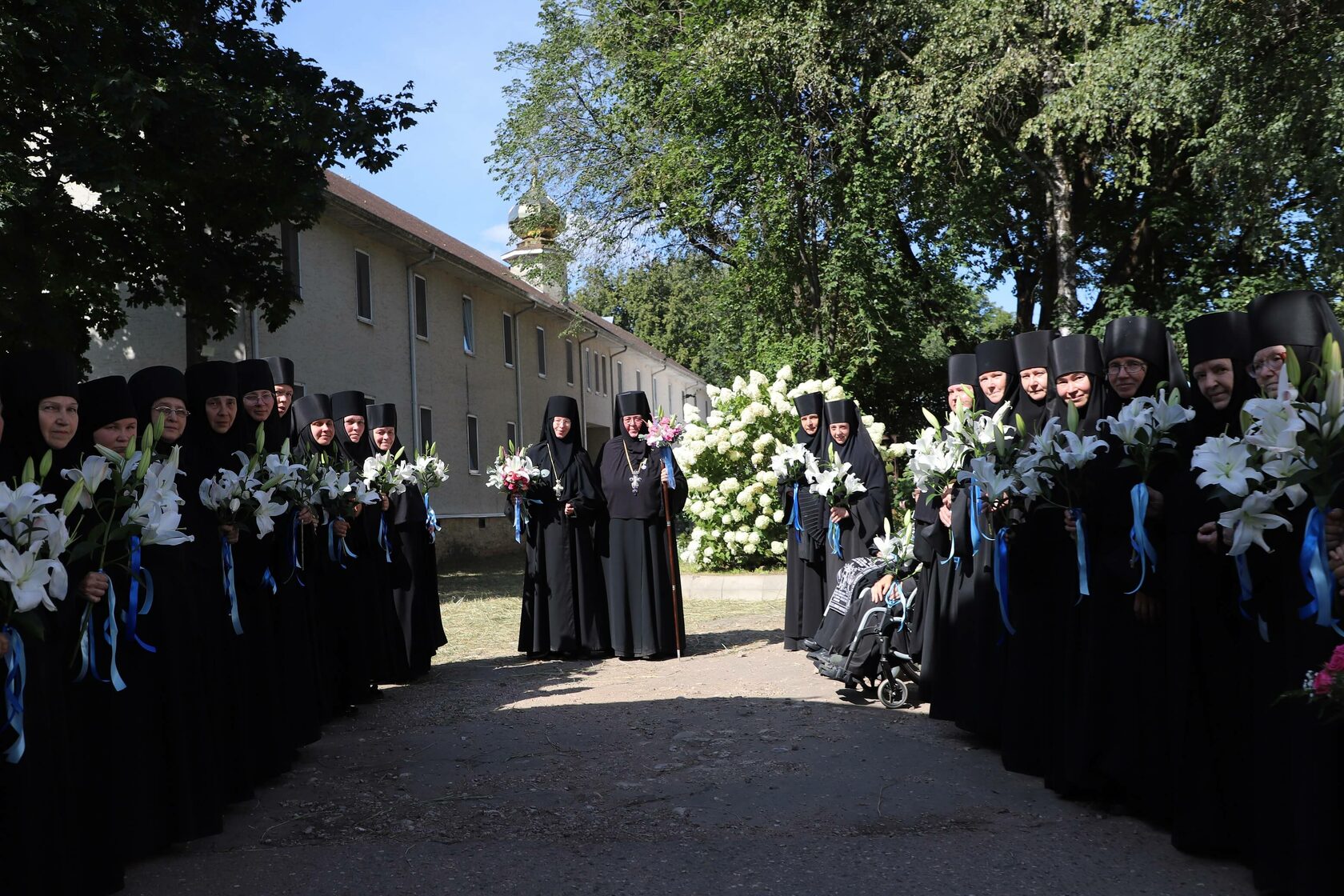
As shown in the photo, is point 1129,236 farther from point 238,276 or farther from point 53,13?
point 53,13

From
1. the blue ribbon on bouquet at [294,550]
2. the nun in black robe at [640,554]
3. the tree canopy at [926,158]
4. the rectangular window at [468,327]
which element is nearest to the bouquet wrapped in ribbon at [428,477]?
the nun in black robe at [640,554]

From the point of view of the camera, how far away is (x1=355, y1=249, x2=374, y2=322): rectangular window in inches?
1044

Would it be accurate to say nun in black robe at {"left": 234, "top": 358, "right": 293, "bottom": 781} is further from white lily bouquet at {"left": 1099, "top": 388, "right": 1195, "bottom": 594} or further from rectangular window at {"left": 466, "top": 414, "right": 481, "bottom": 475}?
rectangular window at {"left": 466, "top": 414, "right": 481, "bottom": 475}

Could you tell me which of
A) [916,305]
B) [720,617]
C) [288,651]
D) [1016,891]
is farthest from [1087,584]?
[916,305]

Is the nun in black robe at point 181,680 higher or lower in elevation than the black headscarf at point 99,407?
lower

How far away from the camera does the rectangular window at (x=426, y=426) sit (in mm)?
29797

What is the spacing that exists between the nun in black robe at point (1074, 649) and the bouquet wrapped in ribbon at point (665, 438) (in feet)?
18.5

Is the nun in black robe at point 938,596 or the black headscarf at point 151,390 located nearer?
the black headscarf at point 151,390

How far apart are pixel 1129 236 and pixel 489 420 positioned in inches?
720

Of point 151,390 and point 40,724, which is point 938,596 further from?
point 40,724

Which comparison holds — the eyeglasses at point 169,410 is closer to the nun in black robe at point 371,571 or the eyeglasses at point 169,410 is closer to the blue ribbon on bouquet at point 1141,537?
the nun in black robe at point 371,571

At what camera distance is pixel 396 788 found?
21.6 feet

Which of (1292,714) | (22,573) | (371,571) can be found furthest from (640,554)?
(22,573)

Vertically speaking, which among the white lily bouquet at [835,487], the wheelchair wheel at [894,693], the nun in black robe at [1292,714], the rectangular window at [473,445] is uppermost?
the rectangular window at [473,445]
